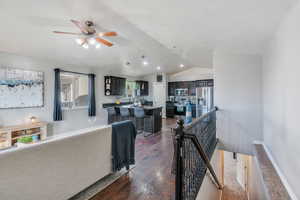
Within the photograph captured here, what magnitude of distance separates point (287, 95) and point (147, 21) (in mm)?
2354

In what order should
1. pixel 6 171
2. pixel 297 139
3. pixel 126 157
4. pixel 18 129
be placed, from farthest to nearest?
pixel 18 129
pixel 126 157
pixel 297 139
pixel 6 171

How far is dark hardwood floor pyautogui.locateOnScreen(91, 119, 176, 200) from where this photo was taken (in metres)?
2.15

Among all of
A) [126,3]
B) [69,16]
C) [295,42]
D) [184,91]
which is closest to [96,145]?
[126,3]

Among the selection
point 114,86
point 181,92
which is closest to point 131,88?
point 114,86

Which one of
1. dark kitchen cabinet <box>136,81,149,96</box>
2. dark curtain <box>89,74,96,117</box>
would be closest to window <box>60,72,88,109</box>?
dark curtain <box>89,74,96,117</box>

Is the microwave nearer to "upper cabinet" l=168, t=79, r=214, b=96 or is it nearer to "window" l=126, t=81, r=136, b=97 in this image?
"upper cabinet" l=168, t=79, r=214, b=96

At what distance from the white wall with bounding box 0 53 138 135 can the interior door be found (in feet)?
11.7

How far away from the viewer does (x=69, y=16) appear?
2.77 metres

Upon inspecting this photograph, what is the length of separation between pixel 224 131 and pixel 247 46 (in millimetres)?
2019

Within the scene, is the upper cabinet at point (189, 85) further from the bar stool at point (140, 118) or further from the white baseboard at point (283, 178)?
the white baseboard at point (283, 178)

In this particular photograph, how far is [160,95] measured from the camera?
9.33 metres

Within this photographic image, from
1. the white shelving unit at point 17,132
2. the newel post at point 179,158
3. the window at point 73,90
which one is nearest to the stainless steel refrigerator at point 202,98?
the window at point 73,90

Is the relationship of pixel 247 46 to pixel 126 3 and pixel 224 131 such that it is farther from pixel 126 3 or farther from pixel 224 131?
pixel 126 3

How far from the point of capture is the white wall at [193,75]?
27.5 ft
